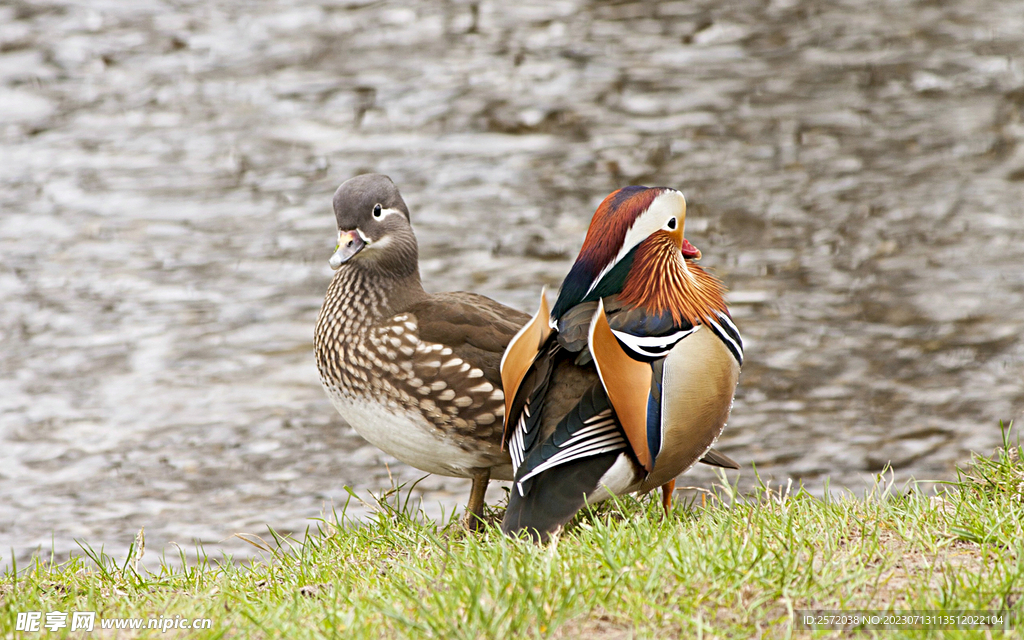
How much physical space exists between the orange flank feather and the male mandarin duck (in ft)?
2.54

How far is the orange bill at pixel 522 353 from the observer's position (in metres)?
4.09

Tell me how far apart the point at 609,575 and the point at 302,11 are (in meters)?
12.6

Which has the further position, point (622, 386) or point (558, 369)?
point (558, 369)

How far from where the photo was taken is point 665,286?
414 cm

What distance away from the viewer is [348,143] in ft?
36.6

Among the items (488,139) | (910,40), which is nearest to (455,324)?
(488,139)

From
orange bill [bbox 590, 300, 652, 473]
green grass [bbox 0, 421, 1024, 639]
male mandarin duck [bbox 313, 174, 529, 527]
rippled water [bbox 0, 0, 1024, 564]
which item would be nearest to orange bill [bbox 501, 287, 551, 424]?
orange bill [bbox 590, 300, 652, 473]

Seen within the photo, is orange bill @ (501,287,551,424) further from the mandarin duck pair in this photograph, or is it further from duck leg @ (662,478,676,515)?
duck leg @ (662,478,676,515)

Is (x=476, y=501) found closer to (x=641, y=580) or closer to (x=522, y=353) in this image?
(x=522, y=353)

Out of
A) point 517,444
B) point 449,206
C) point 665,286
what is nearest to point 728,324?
point 665,286

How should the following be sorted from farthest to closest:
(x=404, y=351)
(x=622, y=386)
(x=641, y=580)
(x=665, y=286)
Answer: (x=404, y=351), (x=665, y=286), (x=622, y=386), (x=641, y=580)

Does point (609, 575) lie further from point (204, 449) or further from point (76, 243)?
point (76, 243)

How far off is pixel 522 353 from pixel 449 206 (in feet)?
19.1

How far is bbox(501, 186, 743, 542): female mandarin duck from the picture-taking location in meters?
3.94
